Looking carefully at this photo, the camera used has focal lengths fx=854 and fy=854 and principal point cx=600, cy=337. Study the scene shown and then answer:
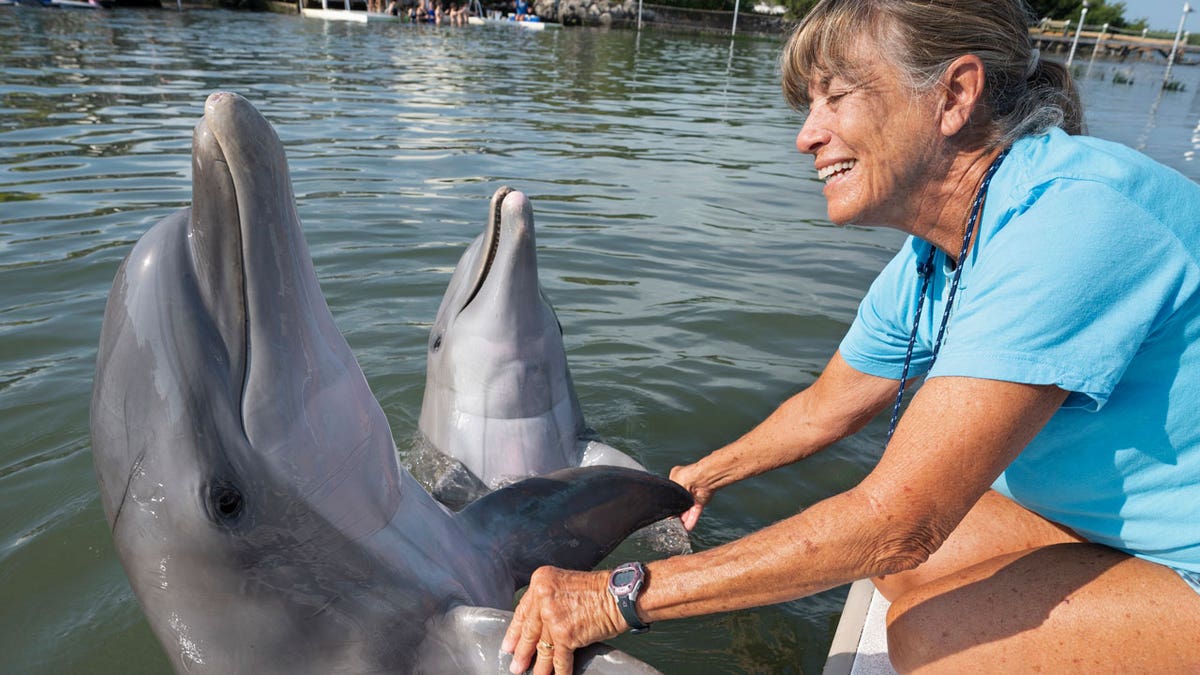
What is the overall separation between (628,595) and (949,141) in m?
1.61

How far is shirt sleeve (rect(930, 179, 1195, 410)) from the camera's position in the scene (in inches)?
83.0

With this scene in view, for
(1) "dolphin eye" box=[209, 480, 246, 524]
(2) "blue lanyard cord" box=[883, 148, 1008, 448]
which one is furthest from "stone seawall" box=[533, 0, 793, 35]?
(1) "dolphin eye" box=[209, 480, 246, 524]

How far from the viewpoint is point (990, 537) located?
314 centimetres

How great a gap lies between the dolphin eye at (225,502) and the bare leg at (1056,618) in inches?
85.8

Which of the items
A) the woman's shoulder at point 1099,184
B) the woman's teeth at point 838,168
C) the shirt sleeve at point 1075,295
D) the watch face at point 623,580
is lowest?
the watch face at point 623,580

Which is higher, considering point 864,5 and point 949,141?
point 864,5

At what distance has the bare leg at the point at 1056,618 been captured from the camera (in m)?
2.49

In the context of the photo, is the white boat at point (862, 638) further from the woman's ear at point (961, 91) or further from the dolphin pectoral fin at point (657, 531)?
the woman's ear at point (961, 91)

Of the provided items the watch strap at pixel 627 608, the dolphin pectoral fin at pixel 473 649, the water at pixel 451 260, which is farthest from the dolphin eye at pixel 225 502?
the water at pixel 451 260

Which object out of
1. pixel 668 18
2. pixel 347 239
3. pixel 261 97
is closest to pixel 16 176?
pixel 347 239

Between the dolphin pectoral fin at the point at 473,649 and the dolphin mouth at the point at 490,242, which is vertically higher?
the dolphin mouth at the point at 490,242

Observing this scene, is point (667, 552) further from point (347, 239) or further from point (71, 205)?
point (71, 205)

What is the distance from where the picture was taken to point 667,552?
443cm

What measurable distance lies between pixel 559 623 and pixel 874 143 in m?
1.67
